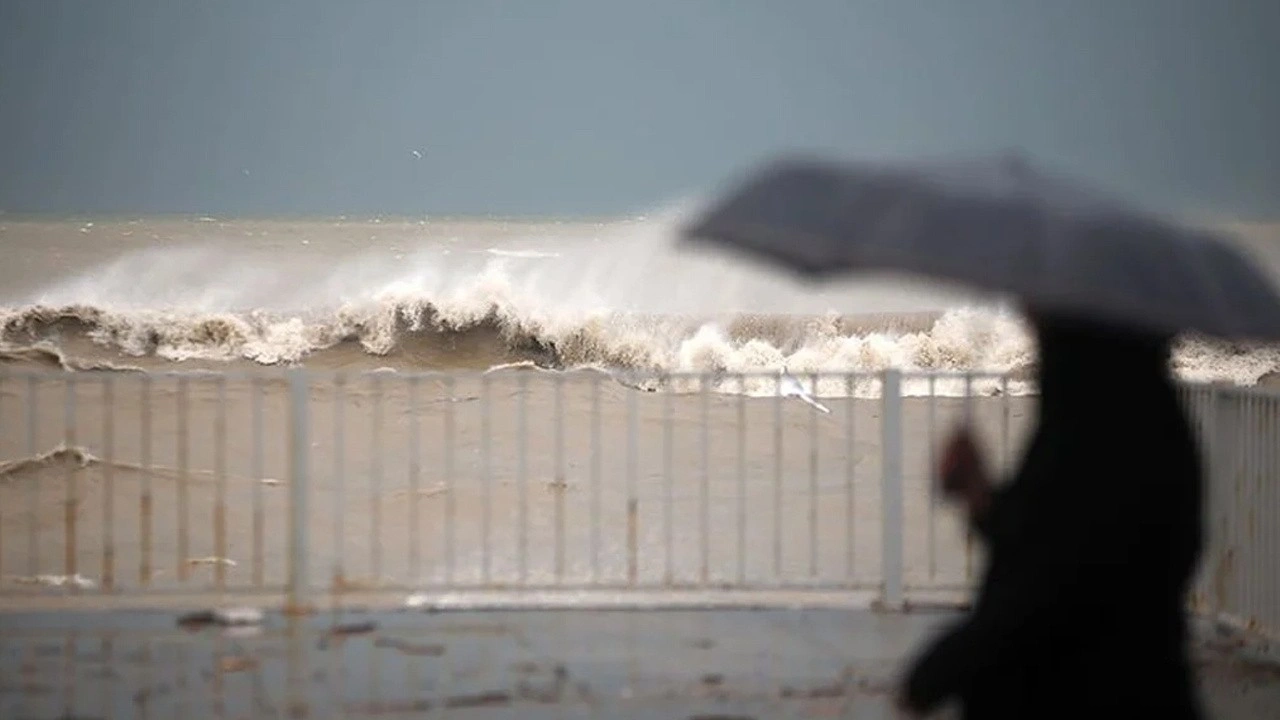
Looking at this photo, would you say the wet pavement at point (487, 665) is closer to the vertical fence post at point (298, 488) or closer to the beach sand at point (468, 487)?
the vertical fence post at point (298, 488)

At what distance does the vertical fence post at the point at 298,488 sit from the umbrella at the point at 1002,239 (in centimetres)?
558

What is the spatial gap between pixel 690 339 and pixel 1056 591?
25360 millimetres

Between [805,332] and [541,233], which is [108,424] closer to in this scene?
[805,332]

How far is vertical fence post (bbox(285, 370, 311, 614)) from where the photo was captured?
10234 mm

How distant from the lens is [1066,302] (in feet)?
14.2

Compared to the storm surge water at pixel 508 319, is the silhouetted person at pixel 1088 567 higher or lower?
lower

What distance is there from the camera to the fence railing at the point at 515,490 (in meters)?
10.3

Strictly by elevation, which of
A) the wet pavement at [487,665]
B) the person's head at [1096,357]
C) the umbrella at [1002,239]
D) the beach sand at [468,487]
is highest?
the umbrella at [1002,239]

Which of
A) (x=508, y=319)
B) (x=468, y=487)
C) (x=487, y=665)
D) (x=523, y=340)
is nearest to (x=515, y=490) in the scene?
(x=468, y=487)

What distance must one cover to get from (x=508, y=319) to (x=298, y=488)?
52.4 ft

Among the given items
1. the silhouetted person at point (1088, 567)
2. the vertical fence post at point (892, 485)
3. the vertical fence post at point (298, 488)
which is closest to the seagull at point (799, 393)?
the vertical fence post at point (892, 485)

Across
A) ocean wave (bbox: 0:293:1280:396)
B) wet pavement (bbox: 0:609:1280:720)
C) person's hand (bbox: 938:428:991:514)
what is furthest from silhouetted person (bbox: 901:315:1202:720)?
ocean wave (bbox: 0:293:1280:396)

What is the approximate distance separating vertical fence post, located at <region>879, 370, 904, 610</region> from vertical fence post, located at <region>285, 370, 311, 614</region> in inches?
119

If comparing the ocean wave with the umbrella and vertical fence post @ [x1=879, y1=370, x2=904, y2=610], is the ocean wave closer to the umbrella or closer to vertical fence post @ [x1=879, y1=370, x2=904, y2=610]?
vertical fence post @ [x1=879, y1=370, x2=904, y2=610]
